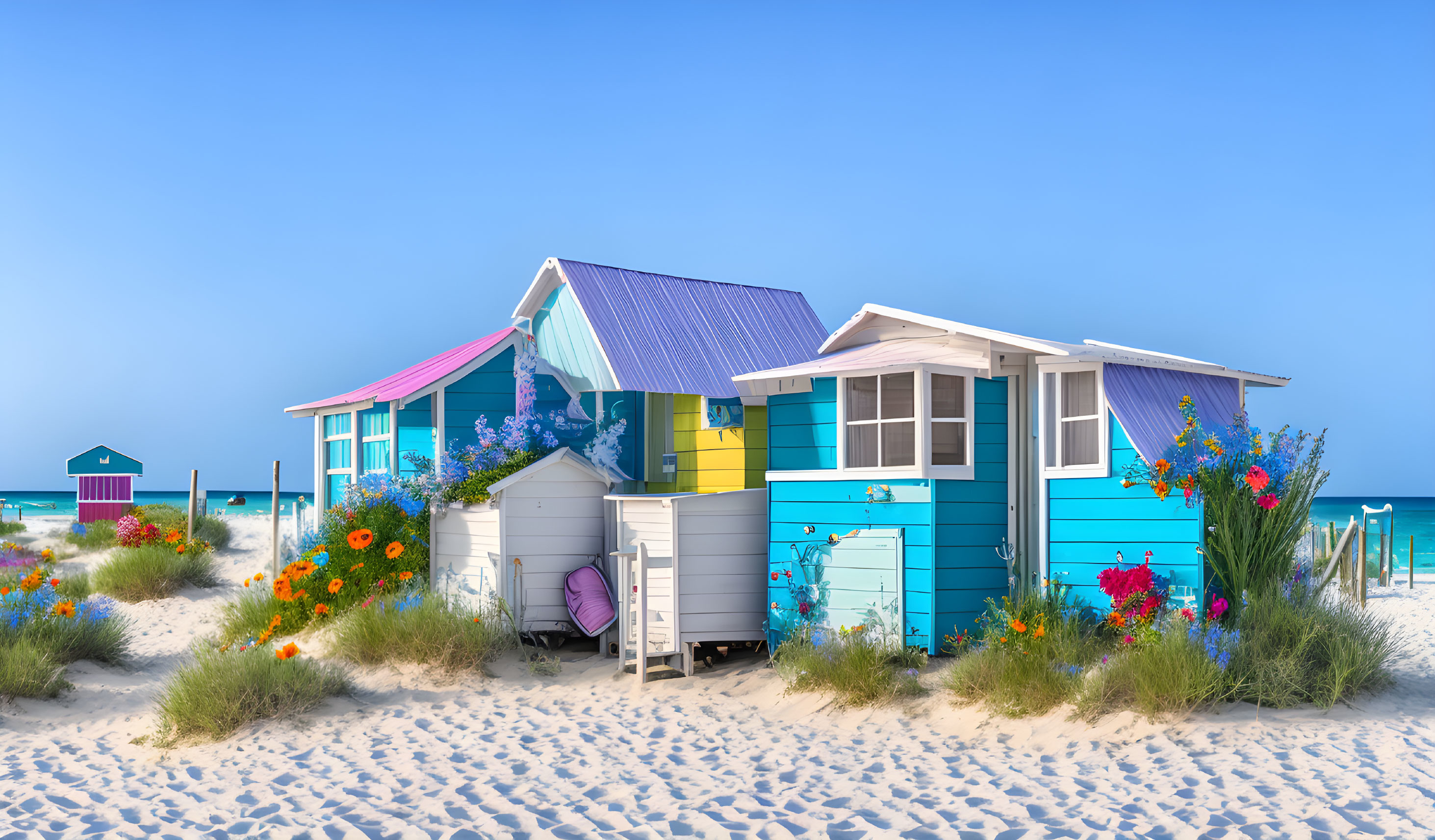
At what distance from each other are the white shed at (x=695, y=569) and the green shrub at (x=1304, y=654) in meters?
4.77

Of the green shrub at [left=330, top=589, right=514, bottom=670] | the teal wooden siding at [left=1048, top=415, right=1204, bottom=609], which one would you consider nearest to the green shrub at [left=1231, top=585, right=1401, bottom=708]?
the teal wooden siding at [left=1048, top=415, right=1204, bottom=609]

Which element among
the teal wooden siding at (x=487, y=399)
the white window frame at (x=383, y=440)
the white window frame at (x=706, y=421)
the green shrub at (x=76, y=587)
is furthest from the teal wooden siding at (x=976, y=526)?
the green shrub at (x=76, y=587)

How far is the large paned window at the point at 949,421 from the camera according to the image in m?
10.3

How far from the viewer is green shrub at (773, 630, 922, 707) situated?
954cm

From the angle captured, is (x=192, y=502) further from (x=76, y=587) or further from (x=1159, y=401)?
(x=1159, y=401)

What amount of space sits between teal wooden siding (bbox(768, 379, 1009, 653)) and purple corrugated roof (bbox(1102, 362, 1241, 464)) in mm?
1178

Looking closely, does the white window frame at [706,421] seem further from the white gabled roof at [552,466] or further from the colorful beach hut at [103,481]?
the colorful beach hut at [103,481]

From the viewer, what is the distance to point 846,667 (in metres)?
9.67

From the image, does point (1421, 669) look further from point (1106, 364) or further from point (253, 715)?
point (253, 715)

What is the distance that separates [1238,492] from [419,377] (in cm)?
981

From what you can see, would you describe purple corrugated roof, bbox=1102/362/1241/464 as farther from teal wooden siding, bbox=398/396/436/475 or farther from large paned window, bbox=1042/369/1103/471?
teal wooden siding, bbox=398/396/436/475

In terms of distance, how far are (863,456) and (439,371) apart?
5.85 m

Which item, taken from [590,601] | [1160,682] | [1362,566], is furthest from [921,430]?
[1362,566]

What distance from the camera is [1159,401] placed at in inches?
390
